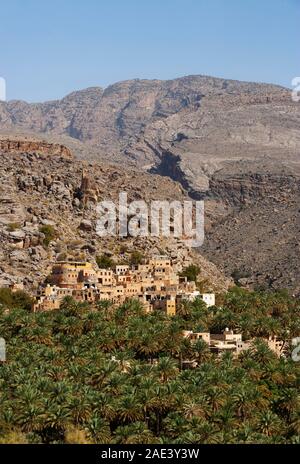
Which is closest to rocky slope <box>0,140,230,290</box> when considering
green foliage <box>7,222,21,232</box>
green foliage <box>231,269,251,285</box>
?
green foliage <box>7,222,21,232</box>

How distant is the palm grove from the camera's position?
64.3m

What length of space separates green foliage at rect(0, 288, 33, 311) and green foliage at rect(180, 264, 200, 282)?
25077 mm

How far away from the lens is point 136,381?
72250mm

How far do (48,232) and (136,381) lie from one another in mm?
54819

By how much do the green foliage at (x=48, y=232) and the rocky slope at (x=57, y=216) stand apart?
0.24 meters

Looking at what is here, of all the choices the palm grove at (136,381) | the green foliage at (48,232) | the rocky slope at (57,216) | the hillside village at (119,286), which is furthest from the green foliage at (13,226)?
the palm grove at (136,381)

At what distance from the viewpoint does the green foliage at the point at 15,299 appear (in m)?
103

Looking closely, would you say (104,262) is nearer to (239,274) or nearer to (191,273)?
(191,273)

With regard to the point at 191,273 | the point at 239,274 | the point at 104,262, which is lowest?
the point at 239,274

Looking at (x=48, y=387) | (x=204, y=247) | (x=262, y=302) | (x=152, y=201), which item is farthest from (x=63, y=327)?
(x=204, y=247)

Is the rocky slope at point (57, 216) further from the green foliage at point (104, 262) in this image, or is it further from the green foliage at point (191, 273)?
the green foliage at point (191, 273)

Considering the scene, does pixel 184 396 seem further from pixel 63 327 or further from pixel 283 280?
pixel 283 280

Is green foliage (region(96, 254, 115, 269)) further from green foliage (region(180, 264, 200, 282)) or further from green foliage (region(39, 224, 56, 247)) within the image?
green foliage (region(180, 264, 200, 282))

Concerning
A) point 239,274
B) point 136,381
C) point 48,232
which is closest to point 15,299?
point 48,232
